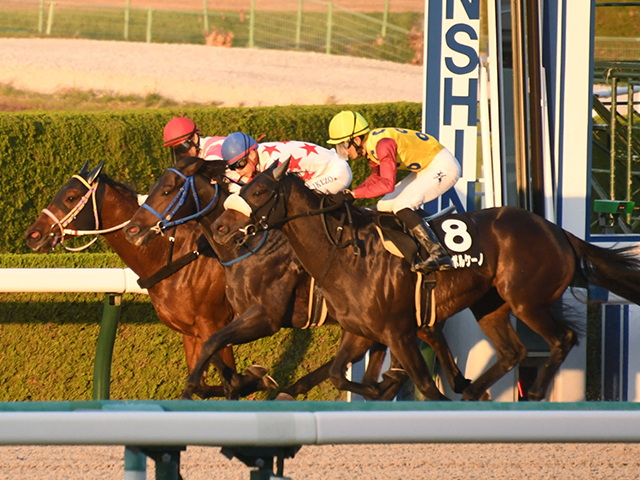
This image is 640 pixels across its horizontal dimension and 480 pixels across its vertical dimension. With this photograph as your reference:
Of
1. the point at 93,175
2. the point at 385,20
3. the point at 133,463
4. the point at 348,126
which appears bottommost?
the point at 133,463

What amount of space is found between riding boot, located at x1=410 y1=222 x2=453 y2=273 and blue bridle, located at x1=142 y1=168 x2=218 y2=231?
1.11 meters

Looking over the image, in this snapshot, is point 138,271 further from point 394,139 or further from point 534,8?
point 534,8

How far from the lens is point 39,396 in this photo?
5590mm

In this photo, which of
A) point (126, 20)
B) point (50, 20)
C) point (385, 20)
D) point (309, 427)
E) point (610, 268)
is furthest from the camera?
point (385, 20)

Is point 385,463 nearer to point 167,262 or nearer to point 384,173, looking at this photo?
point 384,173

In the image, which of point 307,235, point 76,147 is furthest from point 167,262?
point 76,147

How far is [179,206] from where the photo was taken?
4.80m

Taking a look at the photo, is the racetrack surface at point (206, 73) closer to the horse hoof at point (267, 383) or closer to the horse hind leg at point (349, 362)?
the horse hoof at point (267, 383)

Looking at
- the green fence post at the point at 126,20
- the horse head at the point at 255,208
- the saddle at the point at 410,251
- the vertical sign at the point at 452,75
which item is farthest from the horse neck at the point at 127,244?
the green fence post at the point at 126,20

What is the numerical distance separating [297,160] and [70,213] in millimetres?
1265

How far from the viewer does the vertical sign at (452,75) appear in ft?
18.9

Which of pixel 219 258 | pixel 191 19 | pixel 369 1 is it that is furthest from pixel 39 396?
pixel 369 1

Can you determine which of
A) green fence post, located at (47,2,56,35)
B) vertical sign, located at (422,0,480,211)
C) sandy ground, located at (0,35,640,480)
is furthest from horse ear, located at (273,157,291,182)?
green fence post, located at (47,2,56,35)

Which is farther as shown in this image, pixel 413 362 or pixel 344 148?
pixel 344 148
